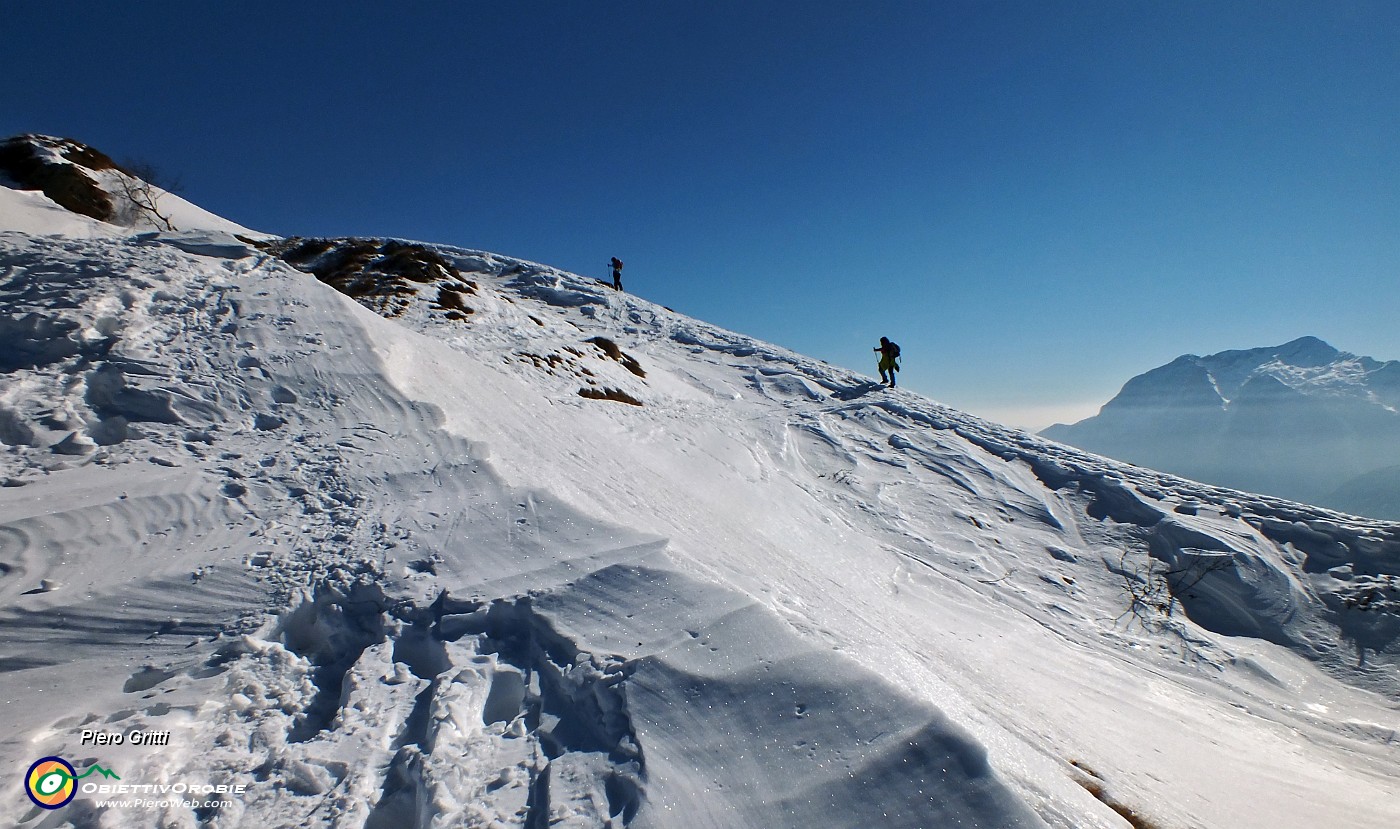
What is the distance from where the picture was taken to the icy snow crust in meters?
2.73

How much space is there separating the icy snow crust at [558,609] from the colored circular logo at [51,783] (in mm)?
68

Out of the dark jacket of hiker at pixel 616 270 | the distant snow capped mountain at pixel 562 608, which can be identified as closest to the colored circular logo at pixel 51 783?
the distant snow capped mountain at pixel 562 608

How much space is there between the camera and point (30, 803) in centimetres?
230

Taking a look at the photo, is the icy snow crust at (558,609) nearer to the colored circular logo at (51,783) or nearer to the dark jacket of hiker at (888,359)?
the colored circular logo at (51,783)

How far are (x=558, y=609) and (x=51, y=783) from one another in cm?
239

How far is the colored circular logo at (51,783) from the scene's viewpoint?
2320 mm

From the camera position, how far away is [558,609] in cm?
380

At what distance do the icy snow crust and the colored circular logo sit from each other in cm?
7

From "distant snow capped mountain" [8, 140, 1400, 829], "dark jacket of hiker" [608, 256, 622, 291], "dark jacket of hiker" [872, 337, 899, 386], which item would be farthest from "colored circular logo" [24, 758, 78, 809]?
"dark jacket of hiker" [608, 256, 622, 291]

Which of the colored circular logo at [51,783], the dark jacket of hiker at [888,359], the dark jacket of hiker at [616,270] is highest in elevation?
the dark jacket of hiker at [616,270]

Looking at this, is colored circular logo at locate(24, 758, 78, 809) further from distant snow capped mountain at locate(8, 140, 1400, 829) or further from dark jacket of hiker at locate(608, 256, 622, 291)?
dark jacket of hiker at locate(608, 256, 622, 291)

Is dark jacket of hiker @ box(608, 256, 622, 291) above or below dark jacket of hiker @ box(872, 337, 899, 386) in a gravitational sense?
above

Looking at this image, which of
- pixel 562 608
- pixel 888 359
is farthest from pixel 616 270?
pixel 562 608

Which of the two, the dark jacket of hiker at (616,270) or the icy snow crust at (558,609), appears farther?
the dark jacket of hiker at (616,270)
